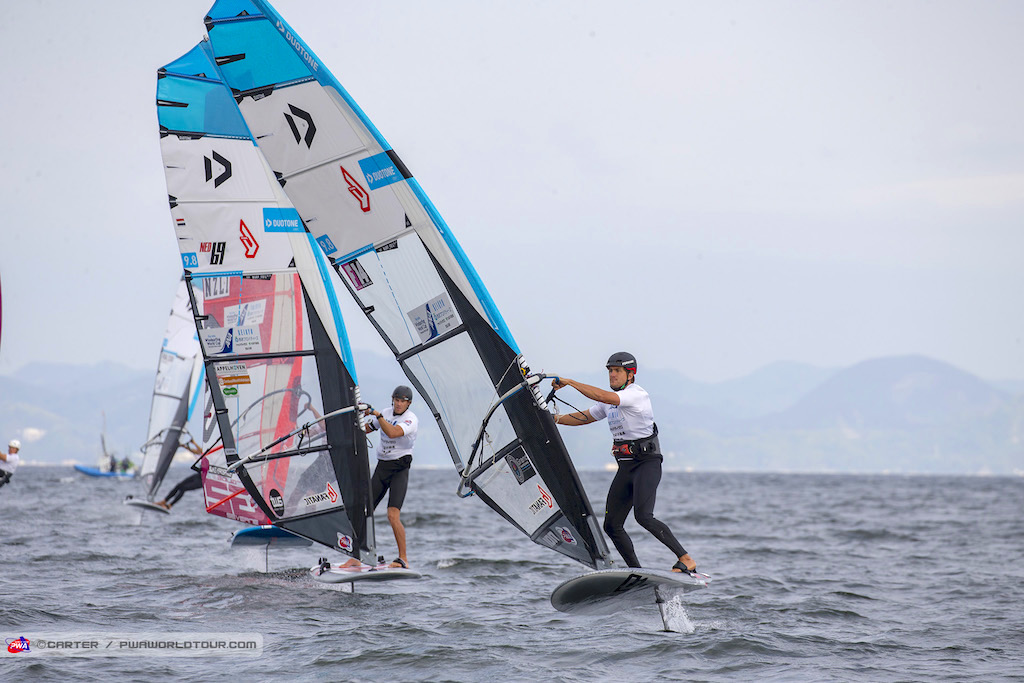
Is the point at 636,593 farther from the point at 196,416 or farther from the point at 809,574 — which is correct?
the point at 196,416

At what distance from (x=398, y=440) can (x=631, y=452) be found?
3.92 metres

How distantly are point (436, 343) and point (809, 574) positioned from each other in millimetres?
10247

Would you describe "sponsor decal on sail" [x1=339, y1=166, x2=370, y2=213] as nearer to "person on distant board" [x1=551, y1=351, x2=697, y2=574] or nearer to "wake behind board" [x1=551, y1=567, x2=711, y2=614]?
"person on distant board" [x1=551, y1=351, x2=697, y2=574]

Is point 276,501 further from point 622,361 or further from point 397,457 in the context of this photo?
point 622,361

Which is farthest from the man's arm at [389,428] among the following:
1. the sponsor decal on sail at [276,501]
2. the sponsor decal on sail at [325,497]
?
the sponsor decal on sail at [276,501]

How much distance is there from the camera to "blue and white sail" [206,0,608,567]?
9.52 meters

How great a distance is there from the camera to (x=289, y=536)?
15.3 m

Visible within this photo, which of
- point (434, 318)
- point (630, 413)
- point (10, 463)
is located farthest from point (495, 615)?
point (10, 463)

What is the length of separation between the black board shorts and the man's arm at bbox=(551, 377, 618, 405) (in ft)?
12.6

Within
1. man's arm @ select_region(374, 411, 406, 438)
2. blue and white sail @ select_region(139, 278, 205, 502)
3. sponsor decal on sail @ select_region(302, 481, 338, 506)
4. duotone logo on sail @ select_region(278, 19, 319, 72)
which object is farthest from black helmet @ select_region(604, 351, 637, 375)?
blue and white sail @ select_region(139, 278, 205, 502)

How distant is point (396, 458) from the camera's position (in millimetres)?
12352

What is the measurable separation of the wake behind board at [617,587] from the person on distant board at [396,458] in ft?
10.2

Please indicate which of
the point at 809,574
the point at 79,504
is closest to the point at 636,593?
the point at 809,574

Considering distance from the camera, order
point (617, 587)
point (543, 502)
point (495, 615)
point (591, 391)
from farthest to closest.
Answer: point (495, 615) < point (543, 502) < point (617, 587) < point (591, 391)
